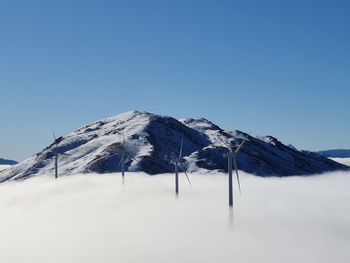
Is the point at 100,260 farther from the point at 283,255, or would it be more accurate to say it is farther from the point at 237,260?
the point at 283,255

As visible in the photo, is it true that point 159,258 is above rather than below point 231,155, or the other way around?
below

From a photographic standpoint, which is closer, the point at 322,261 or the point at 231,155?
the point at 231,155

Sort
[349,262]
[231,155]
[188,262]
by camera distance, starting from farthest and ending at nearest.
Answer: [349,262], [188,262], [231,155]

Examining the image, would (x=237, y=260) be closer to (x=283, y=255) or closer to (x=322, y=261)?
(x=283, y=255)

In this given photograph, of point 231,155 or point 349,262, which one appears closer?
point 231,155

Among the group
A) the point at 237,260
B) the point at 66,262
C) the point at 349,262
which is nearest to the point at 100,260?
the point at 66,262

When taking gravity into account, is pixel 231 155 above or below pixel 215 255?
above

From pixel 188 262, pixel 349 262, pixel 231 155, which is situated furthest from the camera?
pixel 349 262

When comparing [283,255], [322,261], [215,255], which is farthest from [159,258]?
[322,261]

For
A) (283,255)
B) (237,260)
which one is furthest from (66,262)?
(283,255)
